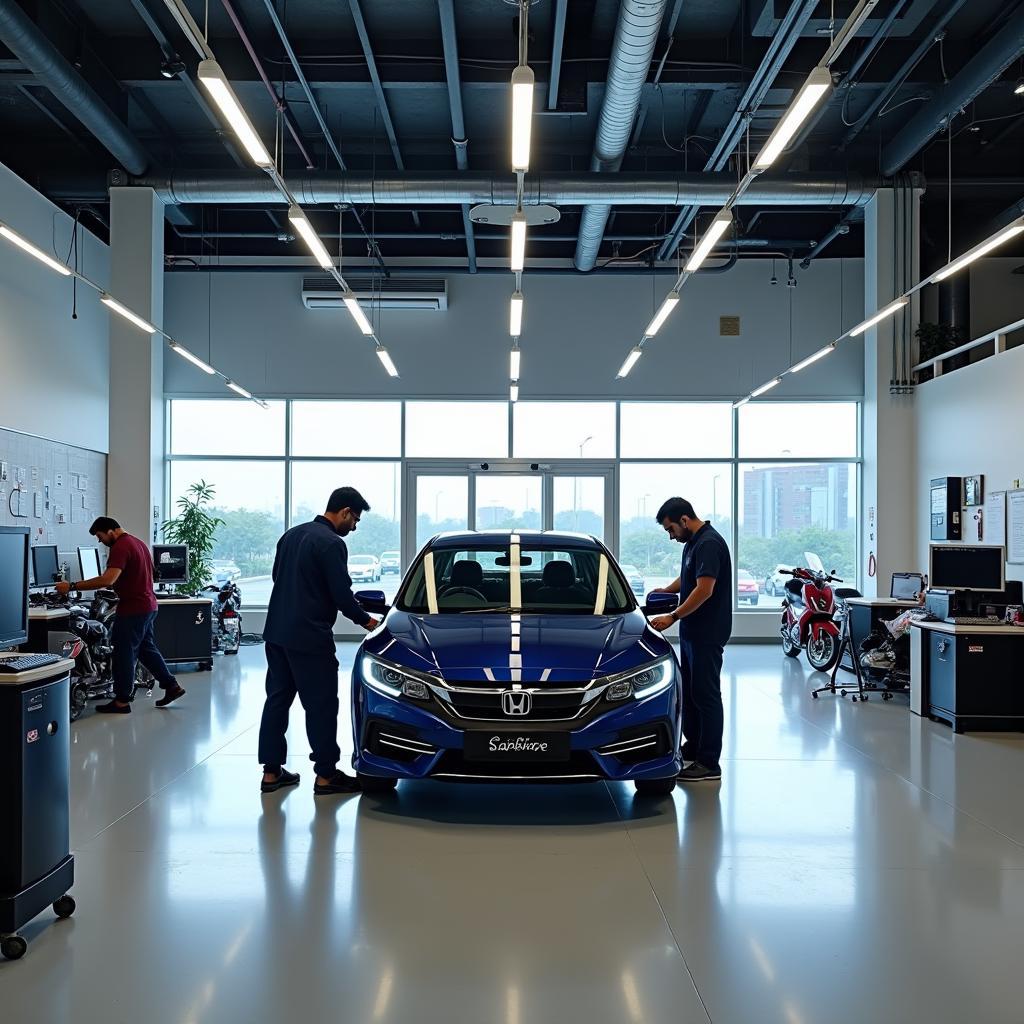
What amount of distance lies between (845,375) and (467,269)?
5359mm

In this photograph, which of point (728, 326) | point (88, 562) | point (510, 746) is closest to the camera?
point (510, 746)

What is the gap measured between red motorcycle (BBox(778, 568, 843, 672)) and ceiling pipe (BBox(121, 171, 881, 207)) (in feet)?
13.1

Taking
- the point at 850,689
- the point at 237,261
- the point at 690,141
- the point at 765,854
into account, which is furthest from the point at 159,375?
the point at 765,854

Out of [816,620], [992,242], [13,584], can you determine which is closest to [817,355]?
[816,620]

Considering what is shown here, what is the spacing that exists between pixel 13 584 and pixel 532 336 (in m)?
10.4

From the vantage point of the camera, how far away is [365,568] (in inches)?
518

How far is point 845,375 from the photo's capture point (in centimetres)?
1291

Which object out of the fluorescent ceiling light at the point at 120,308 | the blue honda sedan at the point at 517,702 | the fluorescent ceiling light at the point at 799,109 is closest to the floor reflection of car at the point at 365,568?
the fluorescent ceiling light at the point at 120,308

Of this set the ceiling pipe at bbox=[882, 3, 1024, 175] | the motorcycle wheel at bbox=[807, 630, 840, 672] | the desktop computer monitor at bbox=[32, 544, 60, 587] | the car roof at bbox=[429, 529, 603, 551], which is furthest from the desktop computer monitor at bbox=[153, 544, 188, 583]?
the ceiling pipe at bbox=[882, 3, 1024, 175]

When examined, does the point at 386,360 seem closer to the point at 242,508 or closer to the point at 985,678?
the point at 242,508

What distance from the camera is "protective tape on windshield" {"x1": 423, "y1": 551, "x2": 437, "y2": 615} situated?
496 cm

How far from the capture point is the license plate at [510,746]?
394 centimetres

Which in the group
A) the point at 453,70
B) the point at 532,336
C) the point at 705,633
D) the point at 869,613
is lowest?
the point at 869,613

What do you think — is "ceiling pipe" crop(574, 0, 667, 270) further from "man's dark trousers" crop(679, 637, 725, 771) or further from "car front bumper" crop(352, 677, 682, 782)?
"car front bumper" crop(352, 677, 682, 782)
